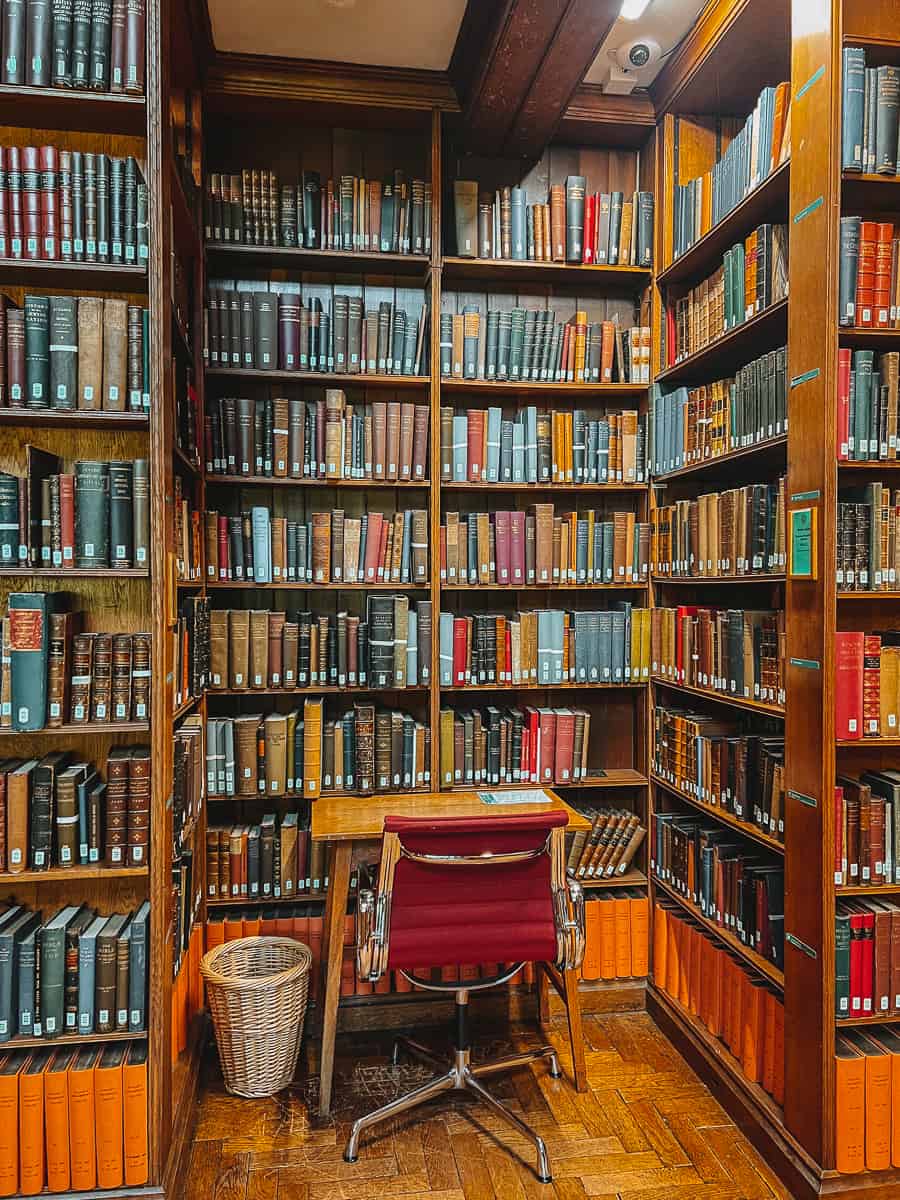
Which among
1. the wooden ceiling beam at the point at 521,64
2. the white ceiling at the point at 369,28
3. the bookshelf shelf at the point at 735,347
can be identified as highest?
the white ceiling at the point at 369,28

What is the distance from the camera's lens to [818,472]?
6.69 feet

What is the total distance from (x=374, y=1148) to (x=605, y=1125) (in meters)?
0.68

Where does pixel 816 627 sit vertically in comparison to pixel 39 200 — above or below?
below

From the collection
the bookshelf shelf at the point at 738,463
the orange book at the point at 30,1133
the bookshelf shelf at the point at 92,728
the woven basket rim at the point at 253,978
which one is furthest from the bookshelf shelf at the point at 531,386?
the orange book at the point at 30,1133

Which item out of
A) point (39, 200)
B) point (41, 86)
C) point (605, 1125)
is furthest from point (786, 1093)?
point (41, 86)

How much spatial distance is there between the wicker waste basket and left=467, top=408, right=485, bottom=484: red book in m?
1.75

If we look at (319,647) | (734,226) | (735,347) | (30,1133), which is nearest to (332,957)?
(30,1133)

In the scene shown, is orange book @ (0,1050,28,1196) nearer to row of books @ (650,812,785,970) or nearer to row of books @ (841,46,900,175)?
row of books @ (650,812,785,970)

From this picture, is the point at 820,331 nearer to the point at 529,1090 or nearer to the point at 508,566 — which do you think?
the point at 508,566

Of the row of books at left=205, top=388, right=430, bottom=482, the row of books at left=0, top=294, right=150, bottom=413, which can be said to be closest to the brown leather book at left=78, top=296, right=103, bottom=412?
the row of books at left=0, top=294, right=150, bottom=413

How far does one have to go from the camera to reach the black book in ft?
6.31

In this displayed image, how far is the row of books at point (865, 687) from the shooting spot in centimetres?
206

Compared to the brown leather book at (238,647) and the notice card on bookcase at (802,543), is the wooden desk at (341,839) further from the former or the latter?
the notice card on bookcase at (802,543)

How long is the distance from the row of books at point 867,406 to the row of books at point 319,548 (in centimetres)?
144
